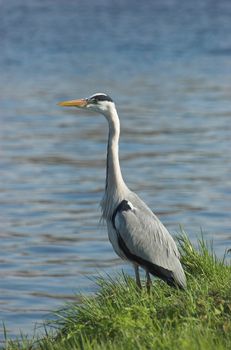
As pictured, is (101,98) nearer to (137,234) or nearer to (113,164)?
(113,164)

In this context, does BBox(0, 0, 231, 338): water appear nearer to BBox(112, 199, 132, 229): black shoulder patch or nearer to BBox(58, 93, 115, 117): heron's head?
BBox(112, 199, 132, 229): black shoulder patch

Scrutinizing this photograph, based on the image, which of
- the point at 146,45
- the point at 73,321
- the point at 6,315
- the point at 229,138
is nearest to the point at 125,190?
the point at 73,321

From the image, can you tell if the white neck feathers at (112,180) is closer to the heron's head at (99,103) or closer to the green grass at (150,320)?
the heron's head at (99,103)

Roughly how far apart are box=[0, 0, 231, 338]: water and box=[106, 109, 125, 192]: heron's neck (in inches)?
63.9

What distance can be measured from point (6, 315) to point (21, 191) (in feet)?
16.9

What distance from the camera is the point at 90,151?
691 inches

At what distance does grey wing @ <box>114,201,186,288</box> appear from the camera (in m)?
7.96

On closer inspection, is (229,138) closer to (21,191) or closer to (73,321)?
(21,191)

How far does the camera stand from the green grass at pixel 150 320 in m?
6.21

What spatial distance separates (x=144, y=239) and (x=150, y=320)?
1.33 meters

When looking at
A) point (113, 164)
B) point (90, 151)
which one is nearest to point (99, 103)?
point (113, 164)

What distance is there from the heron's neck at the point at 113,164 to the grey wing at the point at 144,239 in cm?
26

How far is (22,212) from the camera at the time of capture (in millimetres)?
13859

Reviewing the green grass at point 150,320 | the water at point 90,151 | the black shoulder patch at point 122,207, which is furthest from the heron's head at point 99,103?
the water at point 90,151
